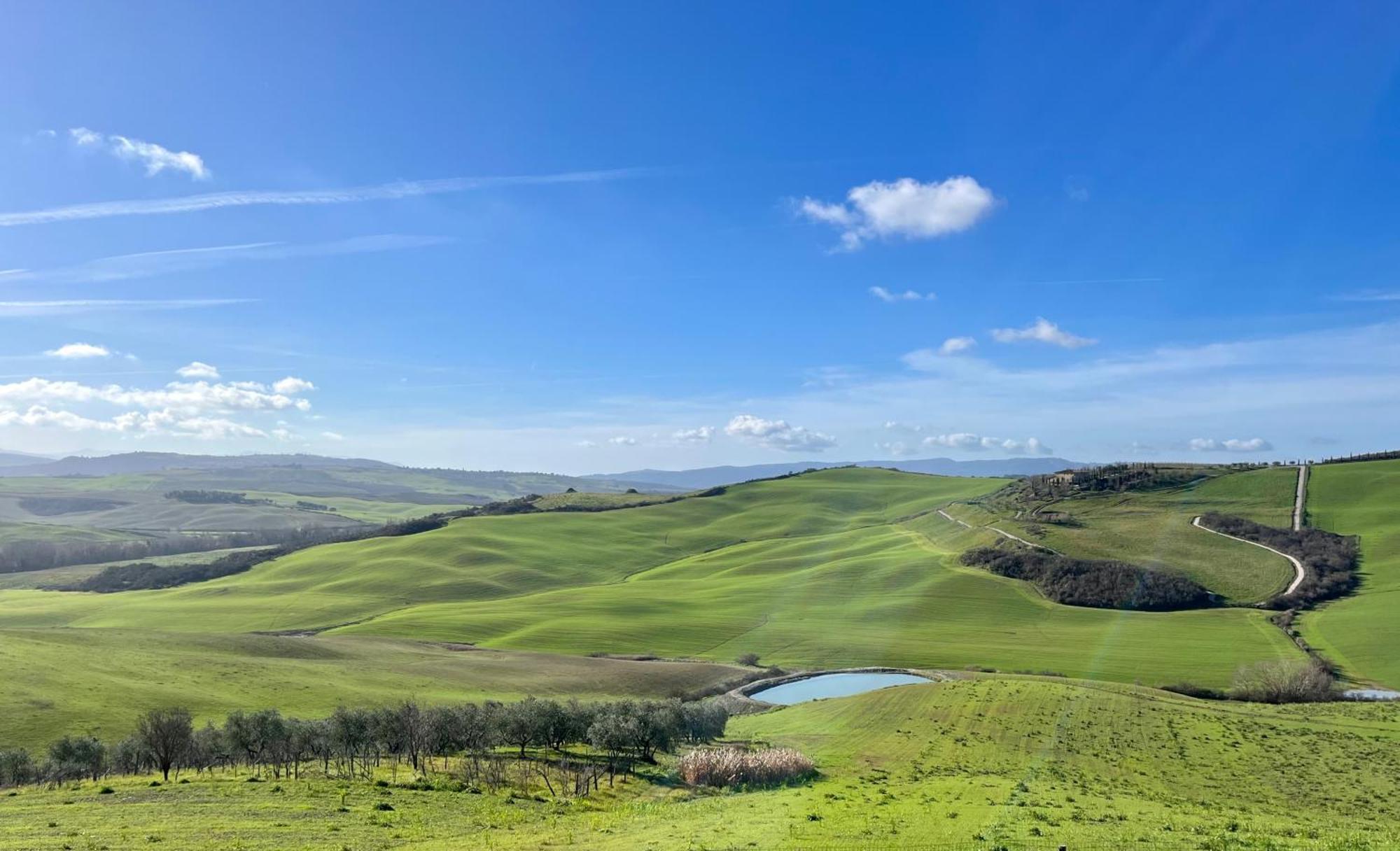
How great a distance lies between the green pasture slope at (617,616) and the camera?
8212cm

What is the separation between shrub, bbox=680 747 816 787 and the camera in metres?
39.6

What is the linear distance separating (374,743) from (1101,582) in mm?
106666

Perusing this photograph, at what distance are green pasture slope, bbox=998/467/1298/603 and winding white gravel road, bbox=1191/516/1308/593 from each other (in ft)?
2.81

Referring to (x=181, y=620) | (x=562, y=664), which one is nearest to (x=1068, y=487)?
(x=562, y=664)

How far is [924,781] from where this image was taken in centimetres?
3809

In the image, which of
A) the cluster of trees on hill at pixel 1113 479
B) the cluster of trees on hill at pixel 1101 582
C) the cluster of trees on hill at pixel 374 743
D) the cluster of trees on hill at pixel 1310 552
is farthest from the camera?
the cluster of trees on hill at pixel 1113 479

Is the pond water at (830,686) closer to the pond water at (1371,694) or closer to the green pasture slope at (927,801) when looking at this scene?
the green pasture slope at (927,801)

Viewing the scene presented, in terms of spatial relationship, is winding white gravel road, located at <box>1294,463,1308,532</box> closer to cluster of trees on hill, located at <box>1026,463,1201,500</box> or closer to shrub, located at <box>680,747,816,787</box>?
cluster of trees on hill, located at <box>1026,463,1201,500</box>

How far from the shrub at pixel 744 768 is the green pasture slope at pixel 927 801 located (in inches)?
57.8

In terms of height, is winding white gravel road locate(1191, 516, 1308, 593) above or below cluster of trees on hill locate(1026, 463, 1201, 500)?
below

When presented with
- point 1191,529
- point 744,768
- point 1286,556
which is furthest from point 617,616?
point 1286,556

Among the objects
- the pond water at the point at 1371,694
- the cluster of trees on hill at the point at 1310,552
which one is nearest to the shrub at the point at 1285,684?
the pond water at the point at 1371,694

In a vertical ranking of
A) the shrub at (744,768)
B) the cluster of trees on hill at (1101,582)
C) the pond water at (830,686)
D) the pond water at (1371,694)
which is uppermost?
the shrub at (744,768)

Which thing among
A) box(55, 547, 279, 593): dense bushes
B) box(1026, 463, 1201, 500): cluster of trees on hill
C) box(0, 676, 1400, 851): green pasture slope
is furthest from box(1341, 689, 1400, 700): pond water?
box(55, 547, 279, 593): dense bushes
